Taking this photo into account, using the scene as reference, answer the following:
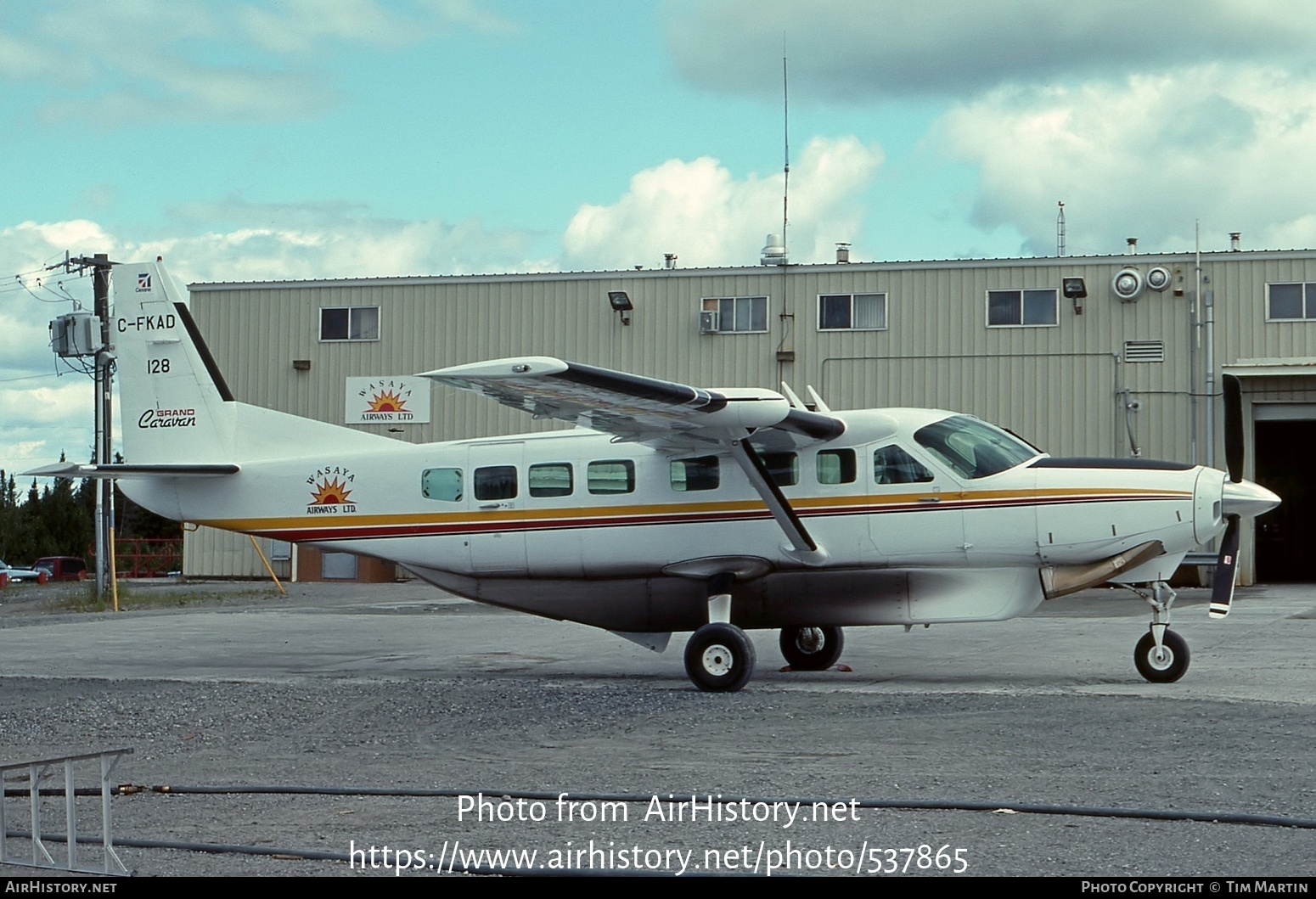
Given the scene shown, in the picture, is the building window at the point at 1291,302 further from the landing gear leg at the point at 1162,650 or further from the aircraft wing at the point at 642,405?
the aircraft wing at the point at 642,405

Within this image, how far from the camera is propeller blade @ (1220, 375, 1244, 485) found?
43.0 ft

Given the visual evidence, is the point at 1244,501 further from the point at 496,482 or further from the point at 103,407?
the point at 103,407

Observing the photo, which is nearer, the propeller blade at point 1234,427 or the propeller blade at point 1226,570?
the propeller blade at point 1226,570

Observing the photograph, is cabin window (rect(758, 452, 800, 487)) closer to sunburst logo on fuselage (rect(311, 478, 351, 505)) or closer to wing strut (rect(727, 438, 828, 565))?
wing strut (rect(727, 438, 828, 565))

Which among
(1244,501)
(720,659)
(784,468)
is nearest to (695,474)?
(784,468)

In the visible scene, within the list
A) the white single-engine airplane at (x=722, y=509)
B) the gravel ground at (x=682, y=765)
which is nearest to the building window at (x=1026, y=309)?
the white single-engine airplane at (x=722, y=509)

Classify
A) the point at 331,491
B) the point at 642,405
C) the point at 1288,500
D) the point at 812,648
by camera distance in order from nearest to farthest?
the point at 642,405 < the point at 331,491 < the point at 812,648 < the point at 1288,500

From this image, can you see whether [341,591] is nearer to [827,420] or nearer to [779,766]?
[827,420]

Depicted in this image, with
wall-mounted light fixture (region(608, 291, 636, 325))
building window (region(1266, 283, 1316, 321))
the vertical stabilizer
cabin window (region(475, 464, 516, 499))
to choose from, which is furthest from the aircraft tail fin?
building window (region(1266, 283, 1316, 321))

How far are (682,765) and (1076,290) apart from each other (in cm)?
2583

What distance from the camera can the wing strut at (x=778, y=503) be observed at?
12906 millimetres

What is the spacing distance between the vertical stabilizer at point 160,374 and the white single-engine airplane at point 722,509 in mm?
100

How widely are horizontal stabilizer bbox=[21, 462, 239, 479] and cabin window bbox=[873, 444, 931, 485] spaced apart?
22.7 feet

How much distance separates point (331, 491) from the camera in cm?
1494
